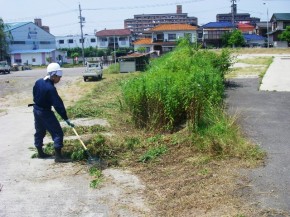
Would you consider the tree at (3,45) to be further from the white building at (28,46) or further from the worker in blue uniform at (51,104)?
the worker in blue uniform at (51,104)

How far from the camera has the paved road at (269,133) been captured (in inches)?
183

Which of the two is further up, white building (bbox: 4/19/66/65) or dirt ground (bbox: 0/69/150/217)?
white building (bbox: 4/19/66/65)

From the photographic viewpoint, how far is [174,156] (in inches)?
254

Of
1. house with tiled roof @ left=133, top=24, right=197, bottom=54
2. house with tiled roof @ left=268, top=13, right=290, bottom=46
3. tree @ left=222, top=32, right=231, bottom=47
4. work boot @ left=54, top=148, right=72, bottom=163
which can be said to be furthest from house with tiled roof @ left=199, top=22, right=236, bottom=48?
work boot @ left=54, top=148, right=72, bottom=163

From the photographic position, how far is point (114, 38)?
81438mm

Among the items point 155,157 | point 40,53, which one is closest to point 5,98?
point 155,157

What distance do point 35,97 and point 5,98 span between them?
12.9m

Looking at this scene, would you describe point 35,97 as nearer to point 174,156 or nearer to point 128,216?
point 174,156

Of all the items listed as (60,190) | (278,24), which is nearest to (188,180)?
(60,190)

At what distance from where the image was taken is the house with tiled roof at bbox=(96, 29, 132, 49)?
8081 centimetres

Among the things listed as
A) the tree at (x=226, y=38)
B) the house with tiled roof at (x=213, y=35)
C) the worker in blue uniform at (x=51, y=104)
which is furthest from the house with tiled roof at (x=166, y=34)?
the worker in blue uniform at (x=51, y=104)

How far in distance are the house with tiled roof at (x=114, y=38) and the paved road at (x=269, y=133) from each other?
68208mm

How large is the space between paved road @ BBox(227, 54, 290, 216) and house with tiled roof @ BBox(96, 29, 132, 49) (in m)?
68.2

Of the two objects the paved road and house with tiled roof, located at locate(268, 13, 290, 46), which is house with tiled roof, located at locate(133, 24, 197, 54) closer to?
house with tiled roof, located at locate(268, 13, 290, 46)
